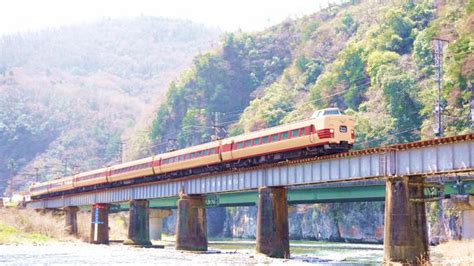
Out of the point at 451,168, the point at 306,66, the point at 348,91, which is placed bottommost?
the point at 451,168

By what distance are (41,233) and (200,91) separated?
10524 cm

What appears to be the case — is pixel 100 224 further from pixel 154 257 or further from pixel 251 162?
pixel 251 162

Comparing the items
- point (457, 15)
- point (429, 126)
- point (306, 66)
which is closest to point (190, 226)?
point (429, 126)

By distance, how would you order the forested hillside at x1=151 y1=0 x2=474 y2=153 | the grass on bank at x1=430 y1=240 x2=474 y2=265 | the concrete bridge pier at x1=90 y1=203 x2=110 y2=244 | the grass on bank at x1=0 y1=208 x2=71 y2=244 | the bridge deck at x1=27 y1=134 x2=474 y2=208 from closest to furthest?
the bridge deck at x1=27 y1=134 x2=474 y2=208 < the grass on bank at x1=430 y1=240 x2=474 y2=265 < the grass on bank at x1=0 y1=208 x2=71 y2=244 < the concrete bridge pier at x1=90 y1=203 x2=110 y2=244 < the forested hillside at x1=151 y1=0 x2=474 y2=153

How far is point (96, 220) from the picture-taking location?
288 feet

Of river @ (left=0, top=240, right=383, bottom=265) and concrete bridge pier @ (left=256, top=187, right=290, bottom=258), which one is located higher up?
concrete bridge pier @ (left=256, top=187, right=290, bottom=258)

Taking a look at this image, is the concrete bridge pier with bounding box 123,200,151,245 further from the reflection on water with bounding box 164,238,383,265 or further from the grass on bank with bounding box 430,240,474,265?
the grass on bank with bounding box 430,240,474,265

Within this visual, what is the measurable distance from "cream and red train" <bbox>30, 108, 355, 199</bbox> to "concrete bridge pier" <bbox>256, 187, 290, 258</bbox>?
3.33m

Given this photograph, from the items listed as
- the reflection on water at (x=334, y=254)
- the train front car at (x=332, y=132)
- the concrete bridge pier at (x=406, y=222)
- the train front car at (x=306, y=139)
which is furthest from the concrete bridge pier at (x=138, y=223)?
the concrete bridge pier at (x=406, y=222)

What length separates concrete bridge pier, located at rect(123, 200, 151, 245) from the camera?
254 feet

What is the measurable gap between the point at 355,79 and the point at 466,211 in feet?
232

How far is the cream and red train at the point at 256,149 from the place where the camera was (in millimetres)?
51656

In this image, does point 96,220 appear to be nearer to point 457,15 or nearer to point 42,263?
point 42,263

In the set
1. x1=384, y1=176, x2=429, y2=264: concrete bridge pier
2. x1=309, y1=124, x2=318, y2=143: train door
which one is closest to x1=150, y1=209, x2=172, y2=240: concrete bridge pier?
x1=309, y1=124, x2=318, y2=143: train door
